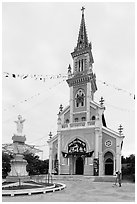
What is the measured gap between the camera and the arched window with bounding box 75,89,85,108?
31.4 metres

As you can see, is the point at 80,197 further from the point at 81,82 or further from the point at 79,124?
the point at 81,82

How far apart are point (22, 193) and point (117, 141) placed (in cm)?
1867

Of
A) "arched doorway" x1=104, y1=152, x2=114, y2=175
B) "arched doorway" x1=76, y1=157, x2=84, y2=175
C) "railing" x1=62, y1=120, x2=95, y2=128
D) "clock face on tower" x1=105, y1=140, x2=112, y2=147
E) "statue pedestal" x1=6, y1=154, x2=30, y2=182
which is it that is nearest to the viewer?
"statue pedestal" x1=6, y1=154, x2=30, y2=182

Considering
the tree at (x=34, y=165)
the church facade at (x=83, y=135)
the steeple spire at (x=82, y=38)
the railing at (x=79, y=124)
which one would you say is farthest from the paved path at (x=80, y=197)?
the steeple spire at (x=82, y=38)

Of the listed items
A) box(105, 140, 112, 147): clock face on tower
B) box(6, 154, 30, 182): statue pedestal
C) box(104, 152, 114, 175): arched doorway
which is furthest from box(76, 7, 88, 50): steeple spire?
box(6, 154, 30, 182): statue pedestal

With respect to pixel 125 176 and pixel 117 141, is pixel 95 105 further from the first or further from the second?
pixel 125 176

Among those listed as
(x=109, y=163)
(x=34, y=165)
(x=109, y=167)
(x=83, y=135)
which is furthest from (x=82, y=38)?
(x=34, y=165)

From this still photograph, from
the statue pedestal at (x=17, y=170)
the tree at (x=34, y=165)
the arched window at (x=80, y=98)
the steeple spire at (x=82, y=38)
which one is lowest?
the tree at (x=34, y=165)

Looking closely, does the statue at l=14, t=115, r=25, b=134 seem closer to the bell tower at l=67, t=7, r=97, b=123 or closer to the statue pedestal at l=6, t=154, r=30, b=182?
the statue pedestal at l=6, t=154, r=30, b=182

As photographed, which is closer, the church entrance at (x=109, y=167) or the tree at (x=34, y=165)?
the church entrance at (x=109, y=167)

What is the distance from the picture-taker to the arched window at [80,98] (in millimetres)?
31391

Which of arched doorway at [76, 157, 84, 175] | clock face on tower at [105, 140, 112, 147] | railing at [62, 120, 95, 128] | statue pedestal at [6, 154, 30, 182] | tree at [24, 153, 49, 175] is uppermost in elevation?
railing at [62, 120, 95, 128]

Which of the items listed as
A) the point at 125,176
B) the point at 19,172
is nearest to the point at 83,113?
the point at 125,176

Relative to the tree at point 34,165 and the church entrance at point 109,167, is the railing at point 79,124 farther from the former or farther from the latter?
the tree at point 34,165
